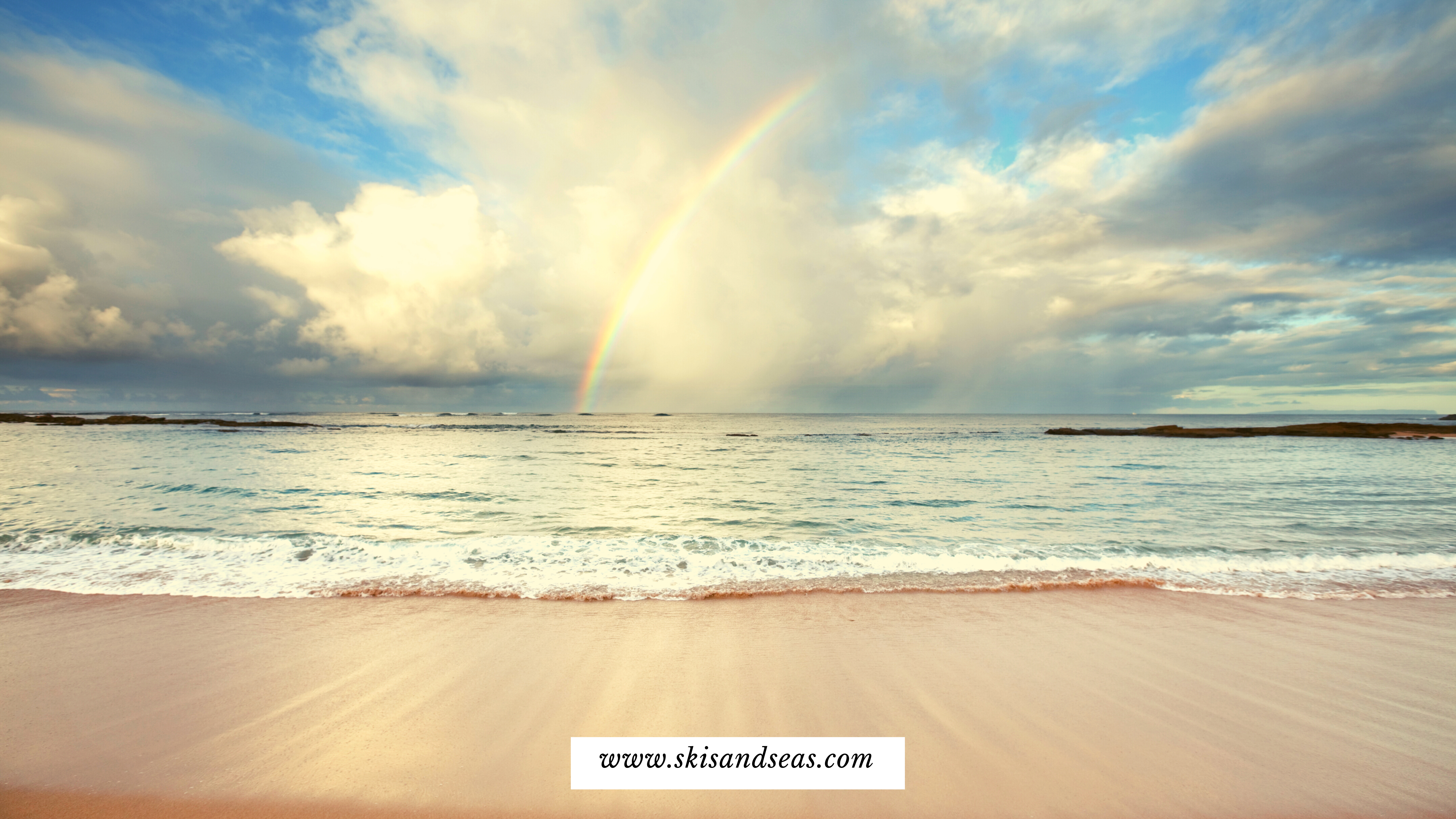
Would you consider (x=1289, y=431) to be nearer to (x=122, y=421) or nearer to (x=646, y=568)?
(x=646, y=568)

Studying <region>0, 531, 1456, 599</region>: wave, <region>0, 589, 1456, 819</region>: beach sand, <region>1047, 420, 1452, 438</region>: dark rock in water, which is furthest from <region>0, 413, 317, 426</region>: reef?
<region>1047, 420, 1452, 438</region>: dark rock in water

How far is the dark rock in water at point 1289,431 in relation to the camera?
→ 57.1 meters

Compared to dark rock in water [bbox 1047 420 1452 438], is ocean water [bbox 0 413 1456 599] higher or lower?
lower

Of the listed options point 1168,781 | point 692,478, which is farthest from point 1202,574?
point 692,478

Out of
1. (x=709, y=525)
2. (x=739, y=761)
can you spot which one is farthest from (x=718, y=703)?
(x=709, y=525)

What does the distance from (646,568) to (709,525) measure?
448cm

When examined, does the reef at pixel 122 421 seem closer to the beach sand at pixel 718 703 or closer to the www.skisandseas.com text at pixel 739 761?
the beach sand at pixel 718 703

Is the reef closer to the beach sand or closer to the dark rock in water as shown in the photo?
the beach sand

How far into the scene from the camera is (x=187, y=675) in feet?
17.9

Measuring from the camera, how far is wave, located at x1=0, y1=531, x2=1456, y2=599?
27.7 feet

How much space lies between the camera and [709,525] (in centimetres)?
1405

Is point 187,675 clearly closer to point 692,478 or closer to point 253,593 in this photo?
point 253,593

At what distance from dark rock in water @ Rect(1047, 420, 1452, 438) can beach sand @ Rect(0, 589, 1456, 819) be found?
6871cm

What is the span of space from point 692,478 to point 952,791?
21343mm
